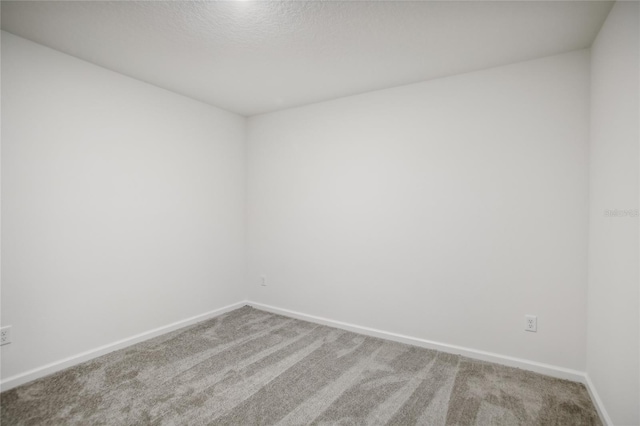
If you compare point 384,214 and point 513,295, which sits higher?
point 384,214

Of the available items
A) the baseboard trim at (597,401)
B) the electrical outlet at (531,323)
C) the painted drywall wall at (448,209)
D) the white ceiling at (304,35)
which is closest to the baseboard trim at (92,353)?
the painted drywall wall at (448,209)

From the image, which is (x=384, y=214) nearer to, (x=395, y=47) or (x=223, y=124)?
(x=395, y=47)

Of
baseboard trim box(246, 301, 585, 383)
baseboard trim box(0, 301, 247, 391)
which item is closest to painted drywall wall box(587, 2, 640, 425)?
baseboard trim box(246, 301, 585, 383)

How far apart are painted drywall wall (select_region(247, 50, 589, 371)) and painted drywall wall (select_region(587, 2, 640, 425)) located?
20cm

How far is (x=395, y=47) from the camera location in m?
2.35

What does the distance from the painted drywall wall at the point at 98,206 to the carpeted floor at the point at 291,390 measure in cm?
37

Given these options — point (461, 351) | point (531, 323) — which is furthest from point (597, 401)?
point (461, 351)

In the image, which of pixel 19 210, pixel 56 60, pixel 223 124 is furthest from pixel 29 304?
pixel 223 124

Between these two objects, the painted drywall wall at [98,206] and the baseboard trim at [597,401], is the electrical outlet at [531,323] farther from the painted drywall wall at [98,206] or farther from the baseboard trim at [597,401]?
the painted drywall wall at [98,206]

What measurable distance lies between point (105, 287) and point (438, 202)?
121 inches

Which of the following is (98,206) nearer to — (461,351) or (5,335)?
(5,335)

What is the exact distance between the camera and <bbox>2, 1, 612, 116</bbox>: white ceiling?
1.91m

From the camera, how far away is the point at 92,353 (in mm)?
2645

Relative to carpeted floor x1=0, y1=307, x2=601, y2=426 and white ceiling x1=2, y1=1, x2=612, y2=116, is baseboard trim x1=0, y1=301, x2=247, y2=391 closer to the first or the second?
carpeted floor x1=0, y1=307, x2=601, y2=426
